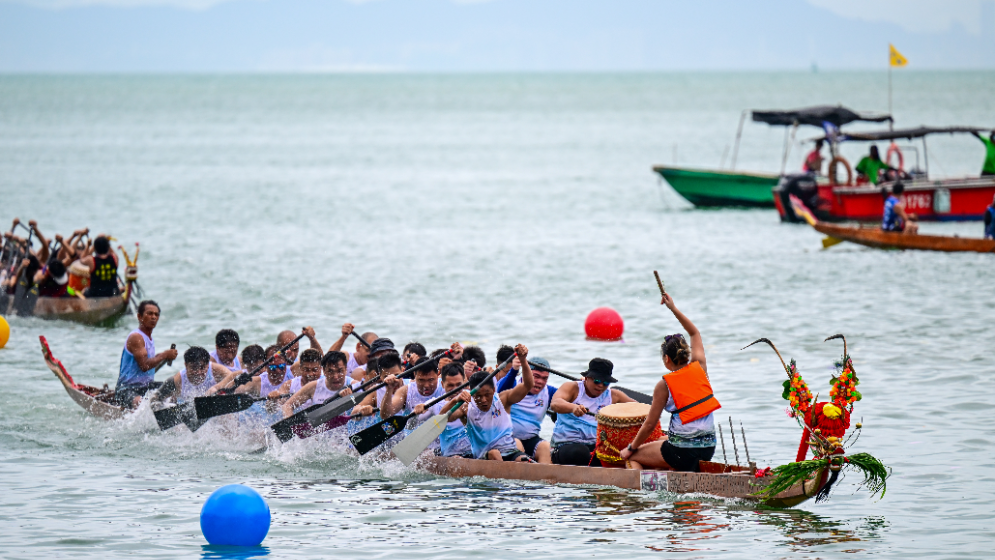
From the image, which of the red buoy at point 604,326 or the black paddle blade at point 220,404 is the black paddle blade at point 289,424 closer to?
the black paddle blade at point 220,404

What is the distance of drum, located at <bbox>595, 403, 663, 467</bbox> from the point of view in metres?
12.0

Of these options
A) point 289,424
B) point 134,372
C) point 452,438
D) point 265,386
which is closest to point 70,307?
point 134,372

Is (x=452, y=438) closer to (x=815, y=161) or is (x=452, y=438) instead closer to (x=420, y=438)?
(x=420, y=438)

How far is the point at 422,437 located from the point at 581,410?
167 centimetres

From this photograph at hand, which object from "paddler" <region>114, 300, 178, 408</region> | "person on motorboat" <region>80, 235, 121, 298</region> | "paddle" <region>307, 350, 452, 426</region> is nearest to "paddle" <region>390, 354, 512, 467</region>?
"paddle" <region>307, 350, 452, 426</region>

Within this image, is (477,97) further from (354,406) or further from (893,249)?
(354,406)

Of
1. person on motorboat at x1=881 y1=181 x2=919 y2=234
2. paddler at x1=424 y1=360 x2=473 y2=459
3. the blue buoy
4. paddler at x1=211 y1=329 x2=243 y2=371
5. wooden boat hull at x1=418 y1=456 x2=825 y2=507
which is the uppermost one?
person on motorboat at x1=881 y1=181 x2=919 y2=234

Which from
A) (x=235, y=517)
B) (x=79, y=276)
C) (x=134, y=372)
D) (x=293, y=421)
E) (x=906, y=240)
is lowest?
(x=235, y=517)

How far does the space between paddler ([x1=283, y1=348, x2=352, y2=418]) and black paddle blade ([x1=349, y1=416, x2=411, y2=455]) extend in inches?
28.2

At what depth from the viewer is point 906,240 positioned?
27969mm

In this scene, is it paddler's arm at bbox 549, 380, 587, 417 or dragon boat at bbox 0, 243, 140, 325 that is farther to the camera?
dragon boat at bbox 0, 243, 140, 325

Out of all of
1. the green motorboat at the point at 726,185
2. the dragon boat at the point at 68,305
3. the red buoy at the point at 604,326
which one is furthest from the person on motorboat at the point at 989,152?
the dragon boat at the point at 68,305

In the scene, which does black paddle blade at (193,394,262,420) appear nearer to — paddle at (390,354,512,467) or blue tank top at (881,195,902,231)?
paddle at (390,354,512,467)

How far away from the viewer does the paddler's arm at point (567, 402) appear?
41.5 ft
